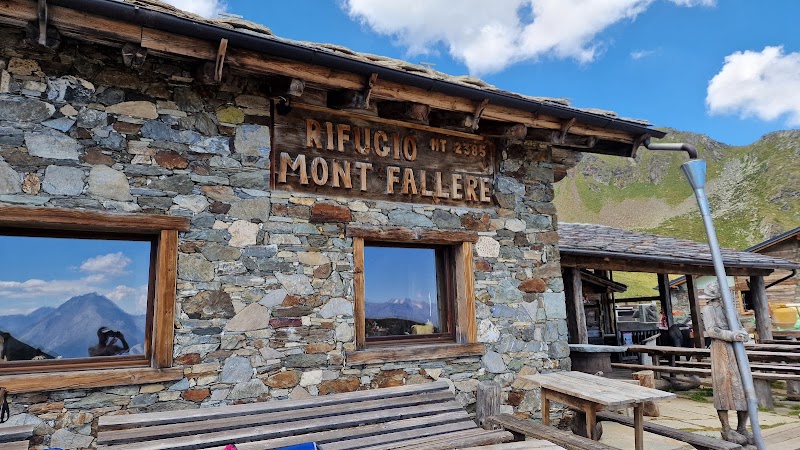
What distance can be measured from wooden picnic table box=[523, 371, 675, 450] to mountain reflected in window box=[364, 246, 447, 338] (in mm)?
1164

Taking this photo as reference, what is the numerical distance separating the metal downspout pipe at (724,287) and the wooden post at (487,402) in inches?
87.8

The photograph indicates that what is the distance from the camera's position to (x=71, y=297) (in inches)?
141

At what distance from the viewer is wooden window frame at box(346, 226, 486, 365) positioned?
13.9 ft

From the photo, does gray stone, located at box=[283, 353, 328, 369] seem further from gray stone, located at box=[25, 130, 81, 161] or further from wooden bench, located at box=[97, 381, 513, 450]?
gray stone, located at box=[25, 130, 81, 161]

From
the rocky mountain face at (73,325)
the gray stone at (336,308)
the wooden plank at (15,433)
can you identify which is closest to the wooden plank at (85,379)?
the wooden plank at (15,433)

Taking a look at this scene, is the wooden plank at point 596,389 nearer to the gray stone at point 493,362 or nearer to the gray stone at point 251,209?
the gray stone at point 493,362

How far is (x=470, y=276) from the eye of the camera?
4.80 meters

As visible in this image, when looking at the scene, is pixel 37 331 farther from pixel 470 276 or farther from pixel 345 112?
pixel 470 276

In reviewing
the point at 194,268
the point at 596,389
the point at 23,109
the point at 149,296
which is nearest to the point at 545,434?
the point at 596,389

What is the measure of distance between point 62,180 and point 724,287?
18.9ft

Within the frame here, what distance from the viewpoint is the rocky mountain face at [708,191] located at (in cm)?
4606

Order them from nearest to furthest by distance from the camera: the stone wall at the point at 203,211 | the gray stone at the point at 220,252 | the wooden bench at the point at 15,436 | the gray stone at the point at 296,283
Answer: the wooden bench at the point at 15,436, the stone wall at the point at 203,211, the gray stone at the point at 220,252, the gray stone at the point at 296,283

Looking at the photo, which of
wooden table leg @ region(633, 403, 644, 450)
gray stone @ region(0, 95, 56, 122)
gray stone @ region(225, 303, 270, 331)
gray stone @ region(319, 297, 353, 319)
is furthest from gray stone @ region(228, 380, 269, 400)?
wooden table leg @ region(633, 403, 644, 450)

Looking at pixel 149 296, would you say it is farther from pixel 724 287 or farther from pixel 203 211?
pixel 724 287
